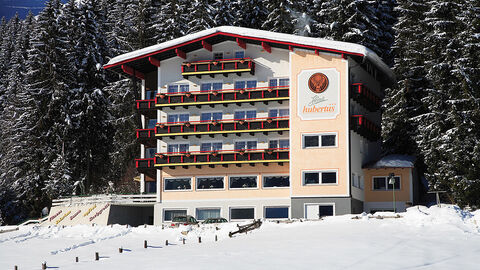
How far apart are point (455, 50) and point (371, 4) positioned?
22.9 metres

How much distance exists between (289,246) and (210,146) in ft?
83.6

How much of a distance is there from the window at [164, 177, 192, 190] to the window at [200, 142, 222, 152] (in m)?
2.91

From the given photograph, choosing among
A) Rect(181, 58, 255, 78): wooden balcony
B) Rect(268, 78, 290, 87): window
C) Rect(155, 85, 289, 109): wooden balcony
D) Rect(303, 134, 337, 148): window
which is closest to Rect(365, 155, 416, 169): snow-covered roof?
Rect(303, 134, 337, 148): window

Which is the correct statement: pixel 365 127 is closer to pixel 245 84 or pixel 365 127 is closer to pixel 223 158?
pixel 245 84

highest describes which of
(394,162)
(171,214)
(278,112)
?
(278,112)

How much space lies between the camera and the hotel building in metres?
59.6

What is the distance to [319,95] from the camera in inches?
2378

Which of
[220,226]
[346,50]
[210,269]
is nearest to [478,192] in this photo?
[346,50]

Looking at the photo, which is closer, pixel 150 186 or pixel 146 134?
pixel 146 134

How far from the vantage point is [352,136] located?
60938mm

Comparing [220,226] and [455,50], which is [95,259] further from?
[455,50]

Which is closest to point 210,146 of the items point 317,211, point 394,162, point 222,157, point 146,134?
point 222,157

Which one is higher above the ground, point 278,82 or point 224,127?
point 278,82

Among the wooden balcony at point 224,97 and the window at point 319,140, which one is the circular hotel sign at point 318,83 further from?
the window at point 319,140
